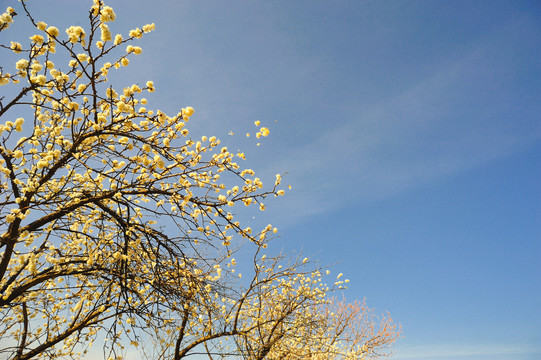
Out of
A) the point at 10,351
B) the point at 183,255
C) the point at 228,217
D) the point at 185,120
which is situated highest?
the point at 185,120

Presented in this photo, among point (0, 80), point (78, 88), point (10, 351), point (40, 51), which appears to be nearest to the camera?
point (0, 80)

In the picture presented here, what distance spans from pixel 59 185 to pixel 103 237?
1087 mm

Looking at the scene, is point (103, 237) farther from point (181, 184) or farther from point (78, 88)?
point (78, 88)

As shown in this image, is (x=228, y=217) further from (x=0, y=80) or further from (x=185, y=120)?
(x=0, y=80)

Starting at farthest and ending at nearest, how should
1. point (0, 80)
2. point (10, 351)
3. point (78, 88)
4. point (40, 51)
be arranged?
1. point (10, 351)
2. point (78, 88)
3. point (40, 51)
4. point (0, 80)

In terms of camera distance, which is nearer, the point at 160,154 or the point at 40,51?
the point at 40,51

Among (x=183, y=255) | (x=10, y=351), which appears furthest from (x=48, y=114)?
(x=10, y=351)

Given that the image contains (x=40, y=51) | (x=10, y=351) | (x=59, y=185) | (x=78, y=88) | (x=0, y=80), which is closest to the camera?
(x=0, y=80)

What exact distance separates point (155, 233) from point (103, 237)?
2.81 ft

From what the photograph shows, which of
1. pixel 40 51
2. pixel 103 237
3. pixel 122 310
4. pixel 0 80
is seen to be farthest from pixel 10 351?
pixel 40 51

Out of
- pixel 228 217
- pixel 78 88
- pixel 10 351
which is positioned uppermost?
pixel 78 88

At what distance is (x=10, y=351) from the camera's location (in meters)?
4.99

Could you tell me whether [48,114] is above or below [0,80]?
above

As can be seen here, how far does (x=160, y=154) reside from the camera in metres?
4.23
